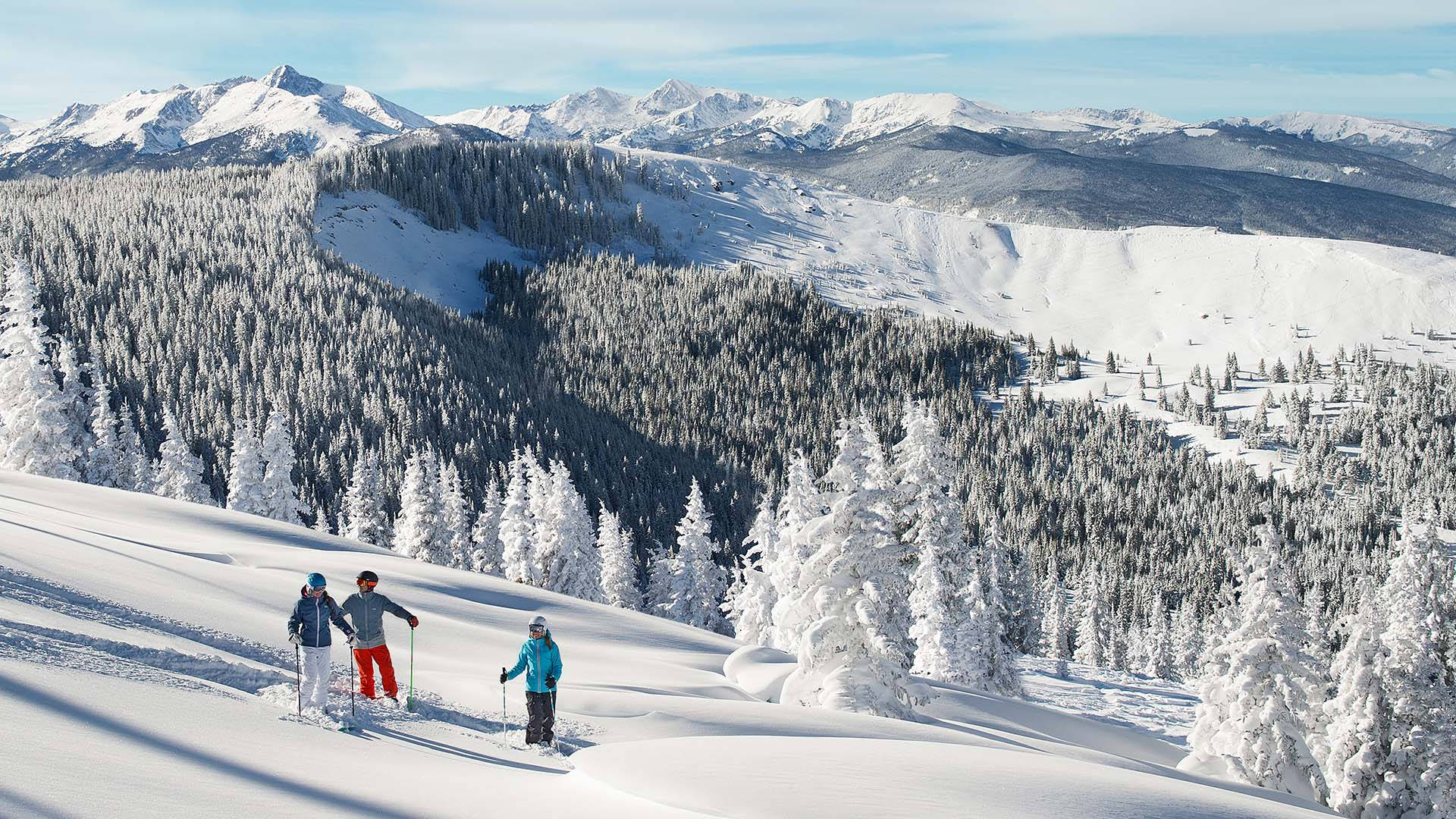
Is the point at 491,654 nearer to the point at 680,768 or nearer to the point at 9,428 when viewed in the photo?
the point at 680,768

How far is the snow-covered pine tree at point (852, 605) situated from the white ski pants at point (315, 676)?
38.1 feet

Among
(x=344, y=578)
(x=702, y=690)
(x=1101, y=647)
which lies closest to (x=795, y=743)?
(x=702, y=690)

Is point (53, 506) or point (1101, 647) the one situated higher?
point (53, 506)

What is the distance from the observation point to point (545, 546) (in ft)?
196

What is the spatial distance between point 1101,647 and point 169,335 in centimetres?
15139

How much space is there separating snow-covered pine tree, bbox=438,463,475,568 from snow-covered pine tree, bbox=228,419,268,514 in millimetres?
11742

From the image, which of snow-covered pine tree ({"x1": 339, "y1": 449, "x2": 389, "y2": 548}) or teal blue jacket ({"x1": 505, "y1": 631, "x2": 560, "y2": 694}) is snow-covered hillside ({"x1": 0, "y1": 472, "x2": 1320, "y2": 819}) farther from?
snow-covered pine tree ({"x1": 339, "y1": 449, "x2": 389, "y2": 548})

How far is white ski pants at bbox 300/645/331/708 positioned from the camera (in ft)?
38.4

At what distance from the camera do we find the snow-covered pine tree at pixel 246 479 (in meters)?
59.7

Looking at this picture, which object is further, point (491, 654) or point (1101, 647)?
point (1101, 647)

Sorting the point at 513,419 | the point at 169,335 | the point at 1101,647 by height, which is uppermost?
the point at 169,335

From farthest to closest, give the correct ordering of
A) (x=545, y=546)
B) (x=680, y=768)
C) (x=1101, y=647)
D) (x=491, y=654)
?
1. (x=1101, y=647)
2. (x=545, y=546)
3. (x=491, y=654)
4. (x=680, y=768)

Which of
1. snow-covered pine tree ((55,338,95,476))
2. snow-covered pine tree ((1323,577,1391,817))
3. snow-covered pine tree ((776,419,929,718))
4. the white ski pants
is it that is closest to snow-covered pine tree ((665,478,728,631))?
snow-covered pine tree ((55,338,95,476))

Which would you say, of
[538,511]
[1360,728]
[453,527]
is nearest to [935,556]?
[1360,728]
